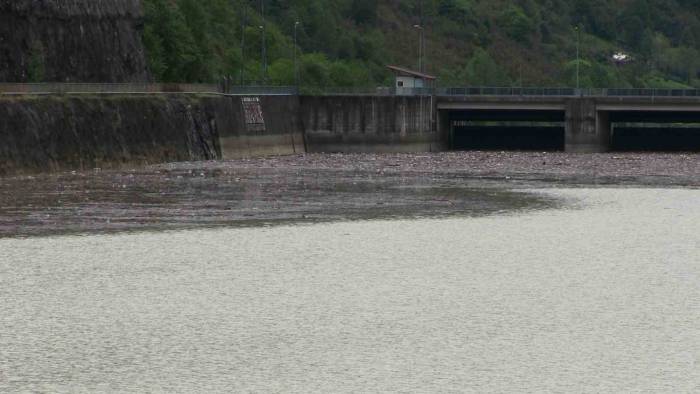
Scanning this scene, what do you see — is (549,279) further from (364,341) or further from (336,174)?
(336,174)

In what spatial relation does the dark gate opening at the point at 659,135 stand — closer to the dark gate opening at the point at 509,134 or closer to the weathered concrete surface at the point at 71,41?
the dark gate opening at the point at 509,134

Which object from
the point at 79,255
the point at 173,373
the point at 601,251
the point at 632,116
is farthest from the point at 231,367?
the point at 632,116

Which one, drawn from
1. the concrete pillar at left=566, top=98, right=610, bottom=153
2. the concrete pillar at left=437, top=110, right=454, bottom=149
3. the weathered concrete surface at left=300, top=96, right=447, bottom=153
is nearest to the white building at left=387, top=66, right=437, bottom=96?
the concrete pillar at left=437, top=110, right=454, bottom=149

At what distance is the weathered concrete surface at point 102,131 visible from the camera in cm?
8406

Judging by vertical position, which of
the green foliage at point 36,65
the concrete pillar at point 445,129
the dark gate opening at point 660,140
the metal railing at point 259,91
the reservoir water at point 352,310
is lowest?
the dark gate opening at point 660,140

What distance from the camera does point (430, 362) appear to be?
103 ft

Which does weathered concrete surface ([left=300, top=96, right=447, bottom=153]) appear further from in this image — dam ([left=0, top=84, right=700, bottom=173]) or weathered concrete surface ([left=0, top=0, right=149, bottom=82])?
weathered concrete surface ([left=0, top=0, right=149, bottom=82])

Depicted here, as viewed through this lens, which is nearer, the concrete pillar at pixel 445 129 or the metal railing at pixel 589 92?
the metal railing at pixel 589 92

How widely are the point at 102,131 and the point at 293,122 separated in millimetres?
35572

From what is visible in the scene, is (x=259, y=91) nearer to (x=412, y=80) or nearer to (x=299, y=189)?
(x=412, y=80)

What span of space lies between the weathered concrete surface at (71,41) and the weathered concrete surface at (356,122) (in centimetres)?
1812

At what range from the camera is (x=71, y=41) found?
105812 mm

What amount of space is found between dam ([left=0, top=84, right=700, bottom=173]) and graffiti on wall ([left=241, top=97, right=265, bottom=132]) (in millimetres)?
108

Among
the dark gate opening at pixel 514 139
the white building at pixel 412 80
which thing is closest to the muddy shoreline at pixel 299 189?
the dark gate opening at pixel 514 139
